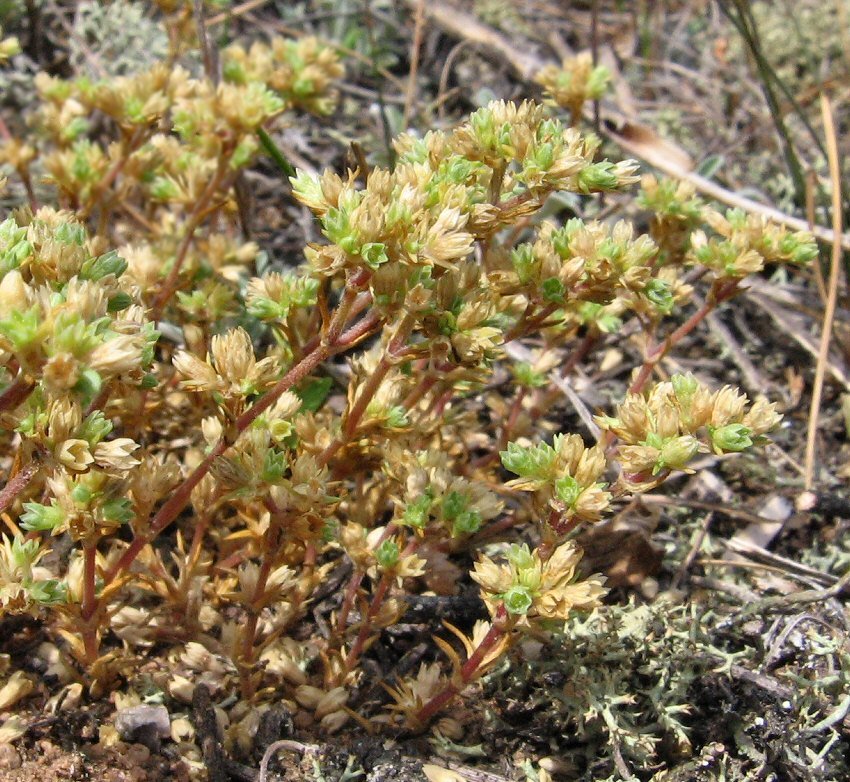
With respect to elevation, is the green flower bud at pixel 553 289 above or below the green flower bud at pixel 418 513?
above

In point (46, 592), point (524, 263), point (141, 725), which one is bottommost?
point (141, 725)

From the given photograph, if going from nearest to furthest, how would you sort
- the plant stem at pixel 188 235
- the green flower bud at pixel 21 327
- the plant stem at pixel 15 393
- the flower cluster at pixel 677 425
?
the green flower bud at pixel 21 327
the plant stem at pixel 15 393
the flower cluster at pixel 677 425
the plant stem at pixel 188 235

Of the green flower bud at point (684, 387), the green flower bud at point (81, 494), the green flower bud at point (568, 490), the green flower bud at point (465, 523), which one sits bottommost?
the green flower bud at point (465, 523)

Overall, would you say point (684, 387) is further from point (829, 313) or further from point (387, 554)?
point (829, 313)

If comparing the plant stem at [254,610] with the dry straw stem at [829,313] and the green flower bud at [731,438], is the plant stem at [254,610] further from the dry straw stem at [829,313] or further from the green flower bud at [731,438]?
the dry straw stem at [829,313]

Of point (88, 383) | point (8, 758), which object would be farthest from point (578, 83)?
point (8, 758)

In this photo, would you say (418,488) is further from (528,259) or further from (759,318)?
(759,318)

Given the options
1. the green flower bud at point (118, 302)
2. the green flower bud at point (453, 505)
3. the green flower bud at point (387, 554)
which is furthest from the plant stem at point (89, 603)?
the green flower bud at point (453, 505)
